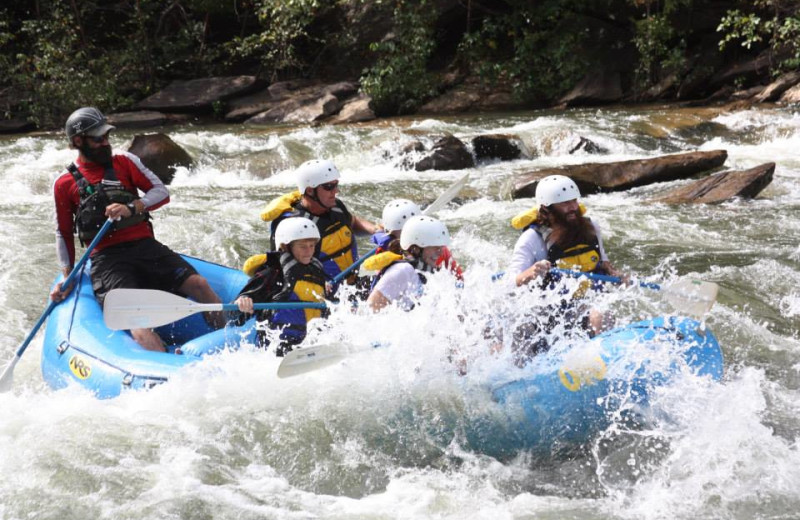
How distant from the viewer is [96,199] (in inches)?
187

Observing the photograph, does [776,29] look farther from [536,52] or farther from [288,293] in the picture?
[288,293]

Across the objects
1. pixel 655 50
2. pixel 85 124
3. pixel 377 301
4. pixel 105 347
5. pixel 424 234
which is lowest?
pixel 655 50

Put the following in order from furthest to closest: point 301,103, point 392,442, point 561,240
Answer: point 301,103 → point 561,240 → point 392,442

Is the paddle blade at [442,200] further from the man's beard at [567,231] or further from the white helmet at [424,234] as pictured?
the white helmet at [424,234]

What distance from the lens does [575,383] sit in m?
3.92

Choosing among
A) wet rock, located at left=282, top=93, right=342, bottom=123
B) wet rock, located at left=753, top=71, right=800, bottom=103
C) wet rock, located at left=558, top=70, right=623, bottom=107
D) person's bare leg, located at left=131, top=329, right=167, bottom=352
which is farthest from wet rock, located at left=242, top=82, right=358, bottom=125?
person's bare leg, located at left=131, top=329, right=167, bottom=352

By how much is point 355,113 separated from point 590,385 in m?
11.1

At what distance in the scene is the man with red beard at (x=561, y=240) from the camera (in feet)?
15.0

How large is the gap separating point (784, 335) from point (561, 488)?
2.37m

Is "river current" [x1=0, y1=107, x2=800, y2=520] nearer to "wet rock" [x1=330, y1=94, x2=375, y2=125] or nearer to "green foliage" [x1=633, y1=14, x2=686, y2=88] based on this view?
"wet rock" [x1=330, y1=94, x2=375, y2=125]

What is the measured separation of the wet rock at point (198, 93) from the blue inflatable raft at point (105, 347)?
1080 cm

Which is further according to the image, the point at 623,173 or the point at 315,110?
the point at 315,110

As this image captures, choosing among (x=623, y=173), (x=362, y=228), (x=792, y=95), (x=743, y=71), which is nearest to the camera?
(x=362, y=228)

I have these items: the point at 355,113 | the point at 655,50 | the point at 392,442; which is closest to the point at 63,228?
the point at 392,442
